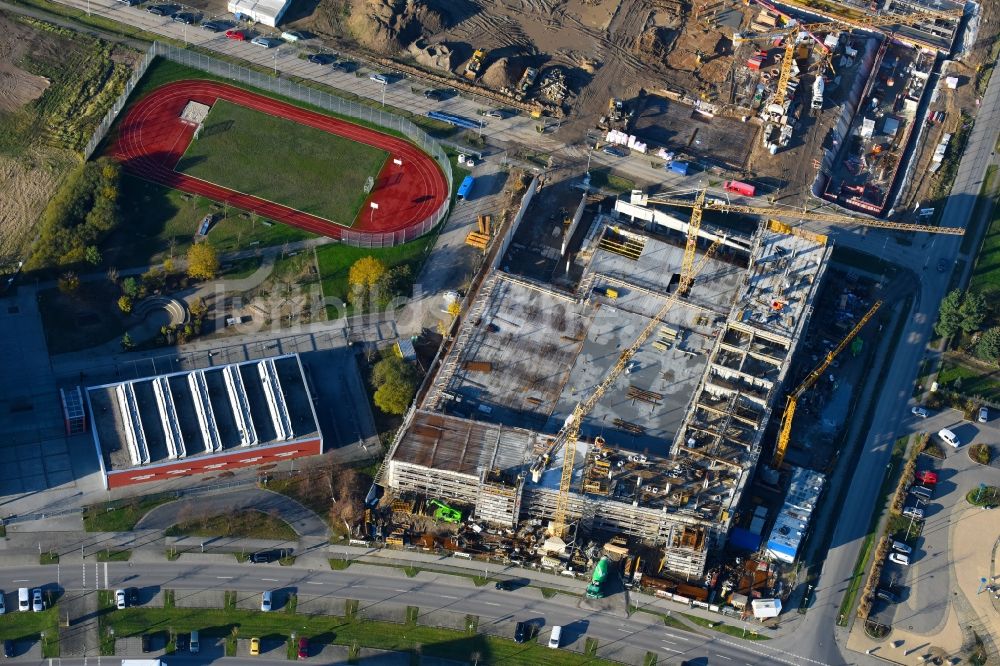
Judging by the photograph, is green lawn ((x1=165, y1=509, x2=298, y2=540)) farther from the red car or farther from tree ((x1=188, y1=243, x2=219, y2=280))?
tree ((x1=188, y1=243, x2=219, y2=280))

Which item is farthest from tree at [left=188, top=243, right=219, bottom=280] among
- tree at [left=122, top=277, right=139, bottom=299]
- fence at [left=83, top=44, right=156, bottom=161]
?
fence at [left=83, top=44, right=156, bottom=161]

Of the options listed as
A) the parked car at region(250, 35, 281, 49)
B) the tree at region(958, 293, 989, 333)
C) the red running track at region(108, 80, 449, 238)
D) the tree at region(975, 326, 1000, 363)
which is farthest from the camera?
the parked car at region(250, 35, 281, 49)

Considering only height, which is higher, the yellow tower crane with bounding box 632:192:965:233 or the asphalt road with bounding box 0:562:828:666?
the yellow tower crane with bounding box 632:192:965:233

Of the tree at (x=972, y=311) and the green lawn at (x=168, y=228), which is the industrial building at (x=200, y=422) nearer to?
the green lawn at (x=168, y=228)

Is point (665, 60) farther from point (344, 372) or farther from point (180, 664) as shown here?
point (180, 664)

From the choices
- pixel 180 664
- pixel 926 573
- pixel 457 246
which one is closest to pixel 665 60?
pixel 457 246

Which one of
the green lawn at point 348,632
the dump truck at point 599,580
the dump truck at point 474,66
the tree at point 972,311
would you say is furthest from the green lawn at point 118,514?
the tree at point 972,311

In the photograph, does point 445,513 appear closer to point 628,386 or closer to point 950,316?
point 628,386

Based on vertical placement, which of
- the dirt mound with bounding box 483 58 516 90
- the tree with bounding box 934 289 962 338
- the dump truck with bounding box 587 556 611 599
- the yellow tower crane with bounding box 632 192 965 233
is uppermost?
the dirt mound with bounding box 483 58 516 90
